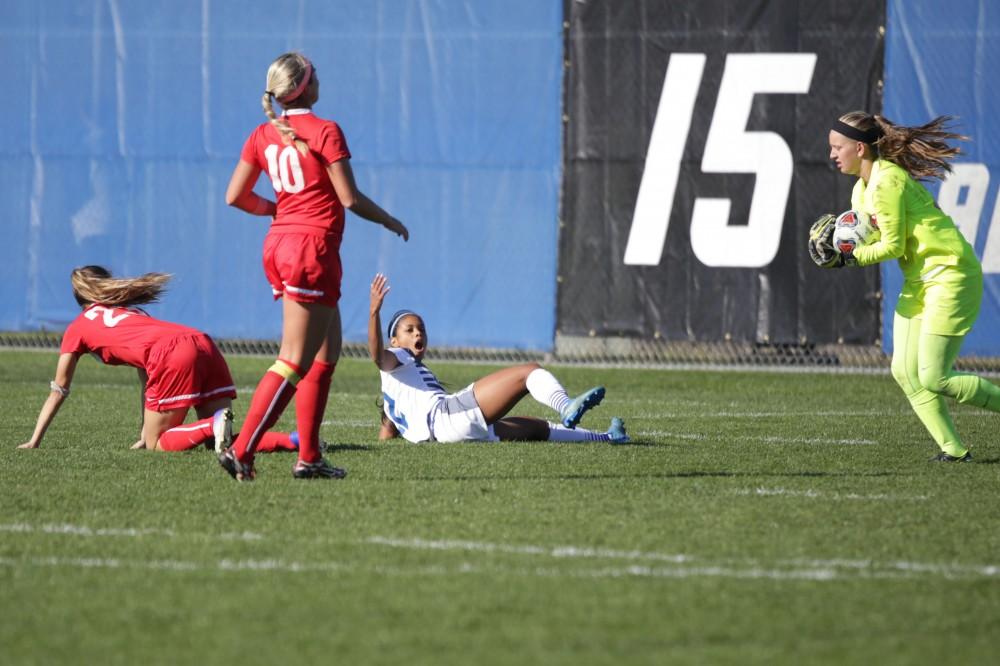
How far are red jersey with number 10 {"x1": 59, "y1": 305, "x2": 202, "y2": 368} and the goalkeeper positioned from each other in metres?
3.84

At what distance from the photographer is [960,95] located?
1501 cm

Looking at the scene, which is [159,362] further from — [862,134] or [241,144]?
[241,144]

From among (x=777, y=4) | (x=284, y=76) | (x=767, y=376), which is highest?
(x=777, y=4)

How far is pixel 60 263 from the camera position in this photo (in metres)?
16.5

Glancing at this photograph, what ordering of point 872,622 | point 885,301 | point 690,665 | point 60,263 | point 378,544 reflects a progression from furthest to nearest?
point 60,263 < point 885,301 < point 378,544 < point 872,622 < point 690,665

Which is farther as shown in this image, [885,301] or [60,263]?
[60,263]

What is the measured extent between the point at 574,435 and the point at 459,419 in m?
0.82

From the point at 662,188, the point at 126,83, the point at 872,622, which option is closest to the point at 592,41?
the point at 662,188

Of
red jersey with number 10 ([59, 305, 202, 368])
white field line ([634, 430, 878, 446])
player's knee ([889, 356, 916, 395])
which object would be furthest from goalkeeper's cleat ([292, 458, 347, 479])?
player's knee ([889, 356, 916, 395])

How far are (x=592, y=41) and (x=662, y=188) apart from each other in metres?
1.68

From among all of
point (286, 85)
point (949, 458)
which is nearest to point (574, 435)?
point (949, 458)

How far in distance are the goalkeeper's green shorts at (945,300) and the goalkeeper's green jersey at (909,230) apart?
4 cm

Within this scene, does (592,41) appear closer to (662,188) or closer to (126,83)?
(662,188)

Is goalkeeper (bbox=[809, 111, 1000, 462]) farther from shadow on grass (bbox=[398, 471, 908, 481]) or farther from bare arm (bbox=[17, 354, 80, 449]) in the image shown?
bare arm (bbox=[17, 354, 80, 449])
